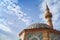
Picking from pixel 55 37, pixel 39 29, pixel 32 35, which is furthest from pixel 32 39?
pixel 55 37

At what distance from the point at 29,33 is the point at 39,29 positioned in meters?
1.36

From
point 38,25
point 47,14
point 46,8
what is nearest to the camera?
point 38,25

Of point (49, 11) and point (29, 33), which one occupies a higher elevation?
point (49, 11)

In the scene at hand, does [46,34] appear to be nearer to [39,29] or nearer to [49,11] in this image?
[39,29]

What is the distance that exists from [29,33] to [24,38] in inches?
34.8

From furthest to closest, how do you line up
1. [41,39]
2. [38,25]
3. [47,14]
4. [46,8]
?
[46,8] → [47,14] → [38,25] → [41,39]

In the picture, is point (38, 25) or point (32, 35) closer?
point (32, 35)

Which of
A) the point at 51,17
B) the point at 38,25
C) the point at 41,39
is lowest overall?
the point at 41,39

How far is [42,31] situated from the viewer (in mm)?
14969

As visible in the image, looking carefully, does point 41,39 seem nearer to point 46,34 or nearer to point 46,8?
point 46,34

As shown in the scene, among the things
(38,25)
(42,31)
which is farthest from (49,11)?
(42,31)

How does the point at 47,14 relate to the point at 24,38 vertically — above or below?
above

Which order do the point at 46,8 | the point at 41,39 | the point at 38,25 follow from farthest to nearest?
the point at 46,8 → the point at 38,25 → the point at 41,39

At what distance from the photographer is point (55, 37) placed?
49.9ft
